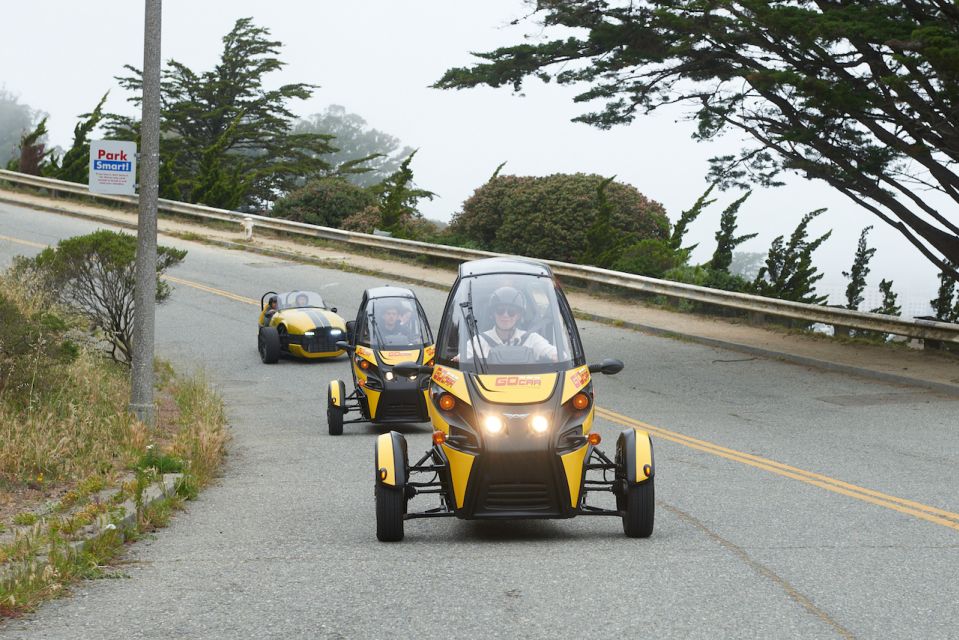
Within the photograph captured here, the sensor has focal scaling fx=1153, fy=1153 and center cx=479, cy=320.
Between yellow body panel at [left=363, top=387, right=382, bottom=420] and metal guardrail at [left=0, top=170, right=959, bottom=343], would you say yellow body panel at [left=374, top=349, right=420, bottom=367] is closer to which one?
yellow body panel at [left=363, top=387, right=382, bottom=420]

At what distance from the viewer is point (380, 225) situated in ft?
124

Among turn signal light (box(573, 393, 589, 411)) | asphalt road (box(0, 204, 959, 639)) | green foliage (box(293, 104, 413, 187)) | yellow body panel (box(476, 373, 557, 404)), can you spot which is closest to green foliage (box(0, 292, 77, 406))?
asphalt road (box(0, 204, 959, 639))

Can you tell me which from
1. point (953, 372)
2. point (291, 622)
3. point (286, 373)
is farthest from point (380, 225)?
point (291, 622)

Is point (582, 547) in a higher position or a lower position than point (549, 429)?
lower

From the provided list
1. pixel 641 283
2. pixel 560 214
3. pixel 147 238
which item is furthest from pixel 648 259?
pixel 147 238

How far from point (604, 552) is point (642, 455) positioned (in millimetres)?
794

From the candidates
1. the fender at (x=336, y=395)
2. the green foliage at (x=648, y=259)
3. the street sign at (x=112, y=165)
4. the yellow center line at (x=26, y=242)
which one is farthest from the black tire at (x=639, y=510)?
the yellow center line at (x=26, y=242)

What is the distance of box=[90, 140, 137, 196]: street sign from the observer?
1248 cm

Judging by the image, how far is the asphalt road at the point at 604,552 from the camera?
6.29 meters

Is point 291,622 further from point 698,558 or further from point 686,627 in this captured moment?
point 698,558

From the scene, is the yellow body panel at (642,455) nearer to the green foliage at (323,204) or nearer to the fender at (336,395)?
the fender at (336,395)

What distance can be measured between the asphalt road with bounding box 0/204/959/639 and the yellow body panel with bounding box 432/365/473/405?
1.09 meters

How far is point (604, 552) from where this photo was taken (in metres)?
7.91

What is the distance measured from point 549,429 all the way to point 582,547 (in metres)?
0.88
